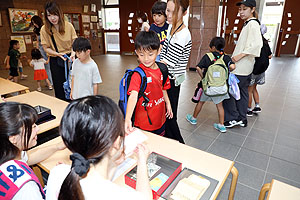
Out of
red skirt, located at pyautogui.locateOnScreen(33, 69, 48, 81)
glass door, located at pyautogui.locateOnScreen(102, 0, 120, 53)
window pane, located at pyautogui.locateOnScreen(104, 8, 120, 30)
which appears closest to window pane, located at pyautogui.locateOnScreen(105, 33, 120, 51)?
glass door, located at pyautogui.locateOnScreen(102, 0, 120, 53)

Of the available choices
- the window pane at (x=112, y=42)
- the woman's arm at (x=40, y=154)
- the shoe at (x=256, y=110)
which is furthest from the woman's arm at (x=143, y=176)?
the window pane at (x=112, y=42)

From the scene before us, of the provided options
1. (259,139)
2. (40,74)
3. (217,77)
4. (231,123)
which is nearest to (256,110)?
(231,123)

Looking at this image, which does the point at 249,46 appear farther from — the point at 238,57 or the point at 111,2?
the point at 111,2

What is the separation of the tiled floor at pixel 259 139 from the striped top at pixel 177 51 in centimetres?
108

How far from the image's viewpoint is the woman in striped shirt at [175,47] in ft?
6.33

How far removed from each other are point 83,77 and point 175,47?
43.9 inches

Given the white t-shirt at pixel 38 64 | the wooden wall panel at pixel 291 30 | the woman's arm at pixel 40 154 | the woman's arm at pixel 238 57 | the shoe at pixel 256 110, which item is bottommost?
the shoe at pixel 256 110

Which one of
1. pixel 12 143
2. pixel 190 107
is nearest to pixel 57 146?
pixel 12 143

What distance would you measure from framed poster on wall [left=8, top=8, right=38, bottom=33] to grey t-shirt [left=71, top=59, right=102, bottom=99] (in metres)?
6.55

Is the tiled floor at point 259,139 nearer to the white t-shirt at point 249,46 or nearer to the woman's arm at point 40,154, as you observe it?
the white t-shirt at point 249,46

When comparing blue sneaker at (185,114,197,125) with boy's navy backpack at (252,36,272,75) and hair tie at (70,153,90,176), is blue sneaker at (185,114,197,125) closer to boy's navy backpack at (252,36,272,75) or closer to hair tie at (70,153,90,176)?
boy's navy backpack at (252,36,272,75)

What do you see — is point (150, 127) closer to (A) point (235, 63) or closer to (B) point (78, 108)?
(B) point (78, 108)

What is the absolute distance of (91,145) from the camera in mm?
690

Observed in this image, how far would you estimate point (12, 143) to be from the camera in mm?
1014
